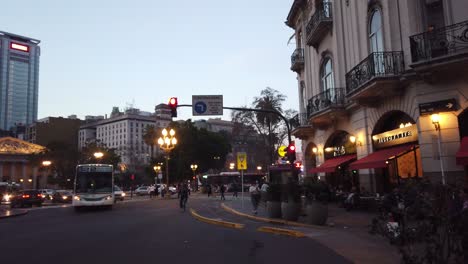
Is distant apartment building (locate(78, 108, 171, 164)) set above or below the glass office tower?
below

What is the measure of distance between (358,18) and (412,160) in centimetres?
790

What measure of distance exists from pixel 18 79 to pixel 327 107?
187327 millimetres

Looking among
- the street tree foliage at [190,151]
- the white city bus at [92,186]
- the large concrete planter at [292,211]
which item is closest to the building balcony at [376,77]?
the large concrete planter at [292,211]

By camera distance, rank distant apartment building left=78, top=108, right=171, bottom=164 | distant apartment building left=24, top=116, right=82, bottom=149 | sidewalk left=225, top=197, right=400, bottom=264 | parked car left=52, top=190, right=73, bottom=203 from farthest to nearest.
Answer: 1. distant apartment building left=78, top=108, right=171, bottom=164
2. distant apartment building left=24, top=116, right=82, bottom=149
3. parked car left=52, top=190, right=73, bottom=203
4. sidewalk left=225, top=197, right=400, bottom=264

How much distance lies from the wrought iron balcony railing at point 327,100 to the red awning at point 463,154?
9.23 m

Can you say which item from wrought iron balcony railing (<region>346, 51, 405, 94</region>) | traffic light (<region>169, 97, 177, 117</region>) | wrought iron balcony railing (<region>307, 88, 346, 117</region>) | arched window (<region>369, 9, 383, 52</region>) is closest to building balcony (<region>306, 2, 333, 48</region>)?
wrought iron balcony railing (<region>307, 88, 346, 117</region>)

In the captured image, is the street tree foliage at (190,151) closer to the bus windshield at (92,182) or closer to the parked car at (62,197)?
the parked car at (62,197)

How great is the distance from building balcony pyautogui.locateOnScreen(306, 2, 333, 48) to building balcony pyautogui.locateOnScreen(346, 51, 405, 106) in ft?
19.0

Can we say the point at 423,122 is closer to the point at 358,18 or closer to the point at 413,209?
the point at 358,18

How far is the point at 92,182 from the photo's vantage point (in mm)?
28688

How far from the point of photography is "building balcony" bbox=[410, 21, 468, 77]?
16.0m

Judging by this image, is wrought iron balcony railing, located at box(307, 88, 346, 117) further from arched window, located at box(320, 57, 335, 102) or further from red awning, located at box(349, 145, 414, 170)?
red awning, located at box(349, 145, 414, 170)

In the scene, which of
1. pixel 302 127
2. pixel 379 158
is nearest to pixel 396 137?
pixel 379 158

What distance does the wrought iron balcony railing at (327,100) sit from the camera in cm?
2489
